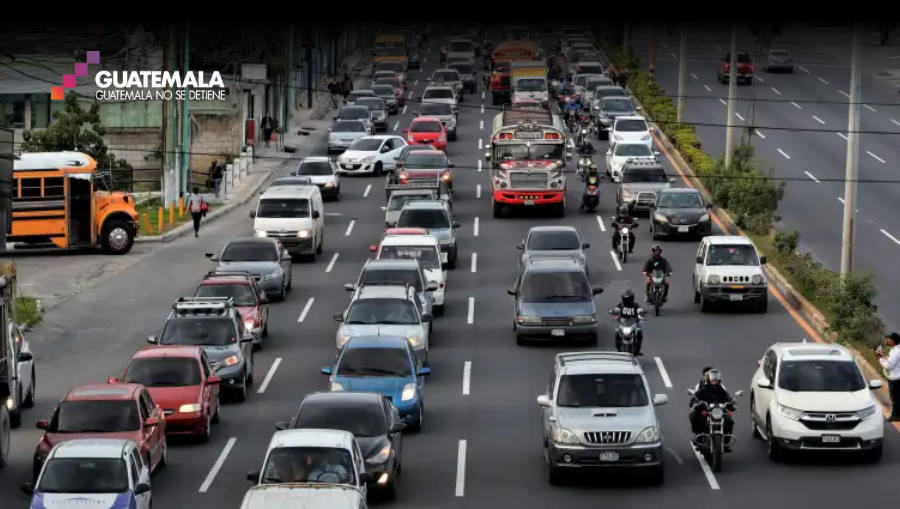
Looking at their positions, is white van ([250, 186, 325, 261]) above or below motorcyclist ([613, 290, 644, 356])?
above

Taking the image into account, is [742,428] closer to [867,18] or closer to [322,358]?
[322,358]

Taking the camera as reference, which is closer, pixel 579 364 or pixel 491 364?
pixel 579 364

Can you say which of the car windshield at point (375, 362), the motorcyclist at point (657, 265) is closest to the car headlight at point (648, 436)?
the car windshield at point (375, 362)

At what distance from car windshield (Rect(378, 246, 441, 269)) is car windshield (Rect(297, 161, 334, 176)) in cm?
1676

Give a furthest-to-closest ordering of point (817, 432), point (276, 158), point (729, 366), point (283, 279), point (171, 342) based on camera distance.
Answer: point (276, 158), point (283, 279), point (729, 366), point (171, 342), point (817, 432)

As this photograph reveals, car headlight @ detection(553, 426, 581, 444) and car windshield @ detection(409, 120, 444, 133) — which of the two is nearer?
car headlight @ detection(553, 426, 581, 444)

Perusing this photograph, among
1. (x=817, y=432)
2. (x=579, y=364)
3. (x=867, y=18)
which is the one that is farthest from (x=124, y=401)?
(x=867, y=18)

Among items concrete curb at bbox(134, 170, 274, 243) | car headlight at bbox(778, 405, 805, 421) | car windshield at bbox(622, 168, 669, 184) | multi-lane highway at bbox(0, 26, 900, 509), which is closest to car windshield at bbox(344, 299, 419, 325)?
multi-lane highway at bbox(0, 26, 900, 509)

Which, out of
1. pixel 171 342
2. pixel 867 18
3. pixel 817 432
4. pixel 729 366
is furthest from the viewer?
pixel 729 366

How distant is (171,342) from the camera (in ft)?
94.4

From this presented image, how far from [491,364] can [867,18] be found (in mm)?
30040

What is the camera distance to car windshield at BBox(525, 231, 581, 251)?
40.2 metres

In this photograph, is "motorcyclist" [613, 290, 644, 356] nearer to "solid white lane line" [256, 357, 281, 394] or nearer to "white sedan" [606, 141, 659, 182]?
"solid white lane line" [256, 357, 281, 394]

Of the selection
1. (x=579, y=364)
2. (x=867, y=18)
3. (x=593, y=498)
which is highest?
(x=867, y=18)
